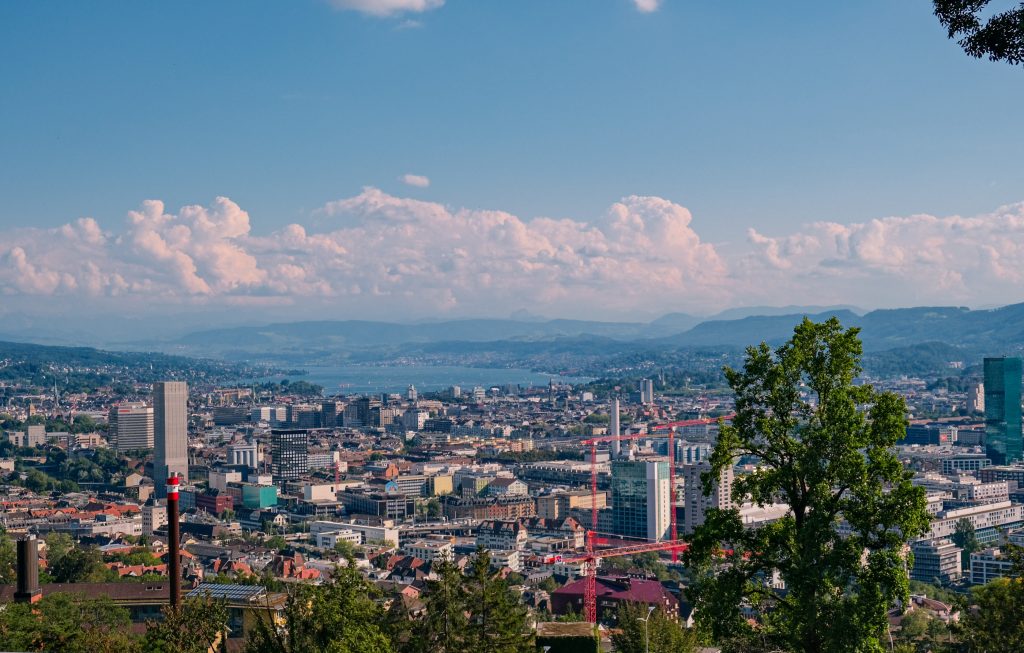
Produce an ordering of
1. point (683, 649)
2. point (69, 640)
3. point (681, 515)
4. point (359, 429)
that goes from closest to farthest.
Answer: point (69, 640) → point (683, 649) → point (681, 515) → point (359, 429)

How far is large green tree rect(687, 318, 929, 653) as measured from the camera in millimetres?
5668

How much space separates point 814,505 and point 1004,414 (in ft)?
208

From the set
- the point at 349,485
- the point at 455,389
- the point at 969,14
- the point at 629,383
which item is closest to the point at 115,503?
the point at 349,485

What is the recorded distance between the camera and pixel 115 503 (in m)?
50.1

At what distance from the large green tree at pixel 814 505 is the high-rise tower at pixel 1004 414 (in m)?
61.5

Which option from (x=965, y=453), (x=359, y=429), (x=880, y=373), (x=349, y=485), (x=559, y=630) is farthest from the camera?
(x=880, y=373)

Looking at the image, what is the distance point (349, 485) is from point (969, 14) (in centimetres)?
5105

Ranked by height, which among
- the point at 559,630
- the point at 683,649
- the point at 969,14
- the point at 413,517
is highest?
the point at 969,14

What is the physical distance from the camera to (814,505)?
5.77 m

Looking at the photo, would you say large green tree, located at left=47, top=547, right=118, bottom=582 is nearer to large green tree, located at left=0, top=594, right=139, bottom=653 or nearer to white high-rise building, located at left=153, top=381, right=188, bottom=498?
large green tree, located at left=0, top=594, right=139, bottom=653

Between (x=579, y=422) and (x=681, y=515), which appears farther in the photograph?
(x=579, y=422)

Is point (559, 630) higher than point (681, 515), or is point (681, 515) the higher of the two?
point (559, 630)

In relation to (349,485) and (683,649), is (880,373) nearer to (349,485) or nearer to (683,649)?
(349,485)

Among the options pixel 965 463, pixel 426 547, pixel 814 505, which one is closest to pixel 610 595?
pixel 426 547
